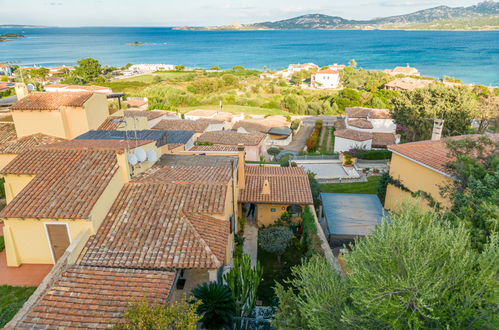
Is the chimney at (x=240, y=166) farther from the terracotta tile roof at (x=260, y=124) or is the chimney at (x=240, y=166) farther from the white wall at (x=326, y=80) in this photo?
the white wall at (x=326, y=80)

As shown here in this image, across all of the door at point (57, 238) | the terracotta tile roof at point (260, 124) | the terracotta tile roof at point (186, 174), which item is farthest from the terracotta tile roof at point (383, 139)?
the door at point (57, 238)

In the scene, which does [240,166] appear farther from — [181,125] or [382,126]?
[382,126]

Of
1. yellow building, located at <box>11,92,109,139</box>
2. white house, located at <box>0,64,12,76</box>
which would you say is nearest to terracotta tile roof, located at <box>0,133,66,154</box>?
yellow building, located at <box>11,92,109,139</box>

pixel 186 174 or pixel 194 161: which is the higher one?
pixel 186 174

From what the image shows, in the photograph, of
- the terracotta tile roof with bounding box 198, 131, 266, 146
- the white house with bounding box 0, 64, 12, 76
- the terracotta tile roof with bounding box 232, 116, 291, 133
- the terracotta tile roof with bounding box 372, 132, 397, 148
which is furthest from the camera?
the white house with bounding box 0, 64, 12, 76

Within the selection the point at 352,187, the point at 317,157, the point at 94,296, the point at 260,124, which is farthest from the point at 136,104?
the point at 94,296

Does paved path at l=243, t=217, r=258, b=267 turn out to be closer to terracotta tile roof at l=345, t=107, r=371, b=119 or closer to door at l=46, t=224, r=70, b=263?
door at l=46, t=224, r=70, b=263

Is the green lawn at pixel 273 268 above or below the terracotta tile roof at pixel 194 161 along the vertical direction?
below
